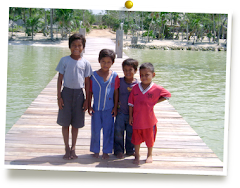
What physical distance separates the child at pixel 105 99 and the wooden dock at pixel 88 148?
0.19 metres

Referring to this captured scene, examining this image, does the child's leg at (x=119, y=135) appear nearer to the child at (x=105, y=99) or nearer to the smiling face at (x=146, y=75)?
the child at (x=105, y=99)

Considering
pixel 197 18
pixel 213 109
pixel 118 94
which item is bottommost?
pixel 213 109

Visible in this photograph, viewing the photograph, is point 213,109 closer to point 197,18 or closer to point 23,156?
point 23,156

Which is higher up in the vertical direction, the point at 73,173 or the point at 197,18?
the point at 197,18

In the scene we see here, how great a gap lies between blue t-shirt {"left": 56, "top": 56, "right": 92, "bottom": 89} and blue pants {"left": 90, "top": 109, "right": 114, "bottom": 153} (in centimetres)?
36

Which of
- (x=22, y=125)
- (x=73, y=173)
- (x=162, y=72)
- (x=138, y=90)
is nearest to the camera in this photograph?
(x=73, y=173)

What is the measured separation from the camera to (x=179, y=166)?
9.44ft

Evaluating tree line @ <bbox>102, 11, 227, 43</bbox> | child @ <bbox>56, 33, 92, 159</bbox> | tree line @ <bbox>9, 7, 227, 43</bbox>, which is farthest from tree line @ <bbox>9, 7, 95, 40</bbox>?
child @ <bbox>56, 33, 92, 159</bbox>

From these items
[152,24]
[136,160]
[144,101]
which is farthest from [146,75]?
[152,24]

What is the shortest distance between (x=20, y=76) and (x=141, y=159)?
321 inches

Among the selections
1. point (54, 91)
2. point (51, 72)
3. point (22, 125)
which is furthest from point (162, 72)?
point (22, 125)

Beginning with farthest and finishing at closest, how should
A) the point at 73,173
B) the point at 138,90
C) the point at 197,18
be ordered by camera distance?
the point at 197,18, the point at 138,90, the point at 73,173

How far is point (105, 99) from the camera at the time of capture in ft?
9.40

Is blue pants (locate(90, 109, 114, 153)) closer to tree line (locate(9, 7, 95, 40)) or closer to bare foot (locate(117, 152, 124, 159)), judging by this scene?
bare foot (locate(117, 152, 124, 159))
